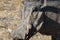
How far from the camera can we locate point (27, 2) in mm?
1876

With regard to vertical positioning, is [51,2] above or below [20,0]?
above

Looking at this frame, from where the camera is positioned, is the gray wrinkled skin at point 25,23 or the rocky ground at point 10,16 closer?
the gray wrinkled skin at point 25,23

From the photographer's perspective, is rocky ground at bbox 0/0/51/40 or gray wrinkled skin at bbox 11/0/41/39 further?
rocky ground at bbox 0/0/51/40

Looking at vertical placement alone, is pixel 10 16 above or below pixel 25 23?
below

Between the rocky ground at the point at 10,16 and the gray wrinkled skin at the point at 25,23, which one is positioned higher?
the gray wrinkled skin at the point at 25,23

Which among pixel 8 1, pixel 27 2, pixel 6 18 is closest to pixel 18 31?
pixel 27 2

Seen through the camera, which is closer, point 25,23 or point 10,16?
point 25,23

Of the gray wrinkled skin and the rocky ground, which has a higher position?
the gray wrinkled skin

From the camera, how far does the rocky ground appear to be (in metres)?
2.94

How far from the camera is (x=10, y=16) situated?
125 inches

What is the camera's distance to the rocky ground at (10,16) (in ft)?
9.66

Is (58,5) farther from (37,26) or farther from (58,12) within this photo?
(37,26)

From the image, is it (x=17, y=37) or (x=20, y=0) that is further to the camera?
(x=20, y=0)

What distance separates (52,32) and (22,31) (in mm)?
424
